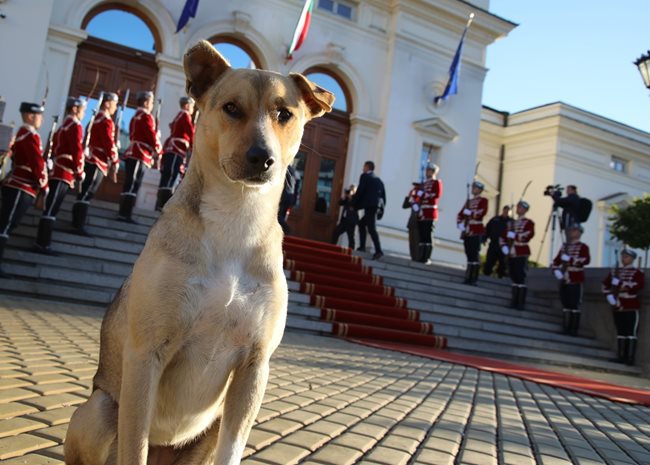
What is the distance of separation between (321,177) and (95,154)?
9399 millimetres

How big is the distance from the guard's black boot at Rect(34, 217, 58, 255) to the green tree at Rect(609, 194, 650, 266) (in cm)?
2373

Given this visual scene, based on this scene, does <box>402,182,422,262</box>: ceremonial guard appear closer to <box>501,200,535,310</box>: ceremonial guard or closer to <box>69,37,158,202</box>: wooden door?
<box>501,200,535,310</box>: ceremonial guard

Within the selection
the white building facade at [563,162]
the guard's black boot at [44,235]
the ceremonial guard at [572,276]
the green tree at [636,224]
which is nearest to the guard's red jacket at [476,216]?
the ceremonial guard at [572,276]

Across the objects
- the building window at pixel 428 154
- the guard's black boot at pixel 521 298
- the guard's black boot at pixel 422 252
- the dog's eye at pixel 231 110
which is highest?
the building window at pixel 428 154

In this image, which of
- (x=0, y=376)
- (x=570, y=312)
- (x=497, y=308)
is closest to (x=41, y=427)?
(x=0, y=376)

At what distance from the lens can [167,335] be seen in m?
1.85

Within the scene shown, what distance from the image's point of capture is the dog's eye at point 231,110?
214 centimetres

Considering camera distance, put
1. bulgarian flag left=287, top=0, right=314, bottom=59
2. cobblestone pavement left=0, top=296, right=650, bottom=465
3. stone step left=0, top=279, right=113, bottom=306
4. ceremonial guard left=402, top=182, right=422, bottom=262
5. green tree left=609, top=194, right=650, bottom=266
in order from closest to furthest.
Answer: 1. cobblestone pavement left=0, top=296, right=650, bottom=465
2. stone step left=0, top=279, right=113, bottom=306
3. ceremonial guard left=402, top=182, right=422, bottom=262
4. bulgarian flag left=287, top=0, right=314, bottom=59
5. green tree left=609, top=194, right=650, bottom=266

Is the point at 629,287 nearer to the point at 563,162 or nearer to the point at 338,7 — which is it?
the point at 338,7

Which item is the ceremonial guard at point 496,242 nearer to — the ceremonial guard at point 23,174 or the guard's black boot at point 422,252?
the guard's black boot at point 422,252

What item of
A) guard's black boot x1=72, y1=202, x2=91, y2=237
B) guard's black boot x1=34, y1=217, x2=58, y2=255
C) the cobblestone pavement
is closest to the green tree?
the cobblestone pavement

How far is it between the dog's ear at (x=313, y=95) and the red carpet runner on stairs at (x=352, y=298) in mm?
7873

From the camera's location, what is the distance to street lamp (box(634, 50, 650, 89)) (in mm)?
9555

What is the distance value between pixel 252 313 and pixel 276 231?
0.38m
